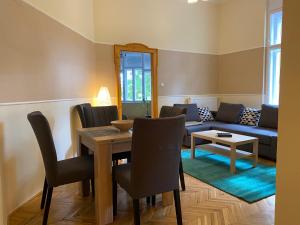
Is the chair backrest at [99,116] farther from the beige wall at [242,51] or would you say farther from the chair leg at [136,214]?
the beige wall at [242,51]

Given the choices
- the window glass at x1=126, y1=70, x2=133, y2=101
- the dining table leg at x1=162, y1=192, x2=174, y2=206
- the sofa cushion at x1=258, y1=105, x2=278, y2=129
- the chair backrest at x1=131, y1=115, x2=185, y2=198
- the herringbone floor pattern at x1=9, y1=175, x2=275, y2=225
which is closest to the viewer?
the chair backrest at x1=131, y1=115, x2=185, y2=198

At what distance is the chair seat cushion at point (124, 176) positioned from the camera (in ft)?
6.00

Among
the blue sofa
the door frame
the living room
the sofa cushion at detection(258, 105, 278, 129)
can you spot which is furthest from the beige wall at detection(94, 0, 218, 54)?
the sofa cushion at detection(258, 105, 278, 129)

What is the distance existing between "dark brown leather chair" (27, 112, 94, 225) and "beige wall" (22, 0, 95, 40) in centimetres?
149

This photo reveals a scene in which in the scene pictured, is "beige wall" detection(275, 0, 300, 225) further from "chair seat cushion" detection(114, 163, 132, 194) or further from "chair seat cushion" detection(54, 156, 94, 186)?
"chair seat cushion" detection(54, 156, 94, 186)

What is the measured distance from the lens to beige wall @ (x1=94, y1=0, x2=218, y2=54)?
4.72m

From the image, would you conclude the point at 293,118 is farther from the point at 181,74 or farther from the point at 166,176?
the point at 181,74

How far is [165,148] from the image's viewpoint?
1.76m

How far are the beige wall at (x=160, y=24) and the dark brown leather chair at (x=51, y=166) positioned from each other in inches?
→ 127

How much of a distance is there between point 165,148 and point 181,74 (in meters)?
4.21

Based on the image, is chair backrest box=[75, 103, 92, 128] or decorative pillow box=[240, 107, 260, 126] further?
decorative pillow box=[240, 107, 260, 126]

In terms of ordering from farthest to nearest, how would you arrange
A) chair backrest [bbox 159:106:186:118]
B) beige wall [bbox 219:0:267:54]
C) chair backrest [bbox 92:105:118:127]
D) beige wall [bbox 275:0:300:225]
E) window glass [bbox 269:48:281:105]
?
1. beige wall [bbox 219:0:267:54]
2. window glass [bbox 269:48:281:105]
3. chair backrest [bbox 92:105:118:127]
4. chair backrest [bbox 159:106:186:118]
5. beige wall [bbox 275:0:300:225]

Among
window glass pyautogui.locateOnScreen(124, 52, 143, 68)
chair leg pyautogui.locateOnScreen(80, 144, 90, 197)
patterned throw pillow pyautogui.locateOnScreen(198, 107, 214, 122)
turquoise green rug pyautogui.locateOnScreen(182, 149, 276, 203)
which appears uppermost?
window glass pyautogui.locateOnScreen(124, 52, 143, 68)

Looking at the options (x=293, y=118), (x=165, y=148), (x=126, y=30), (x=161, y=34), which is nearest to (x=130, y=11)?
(x=126, y=30)
